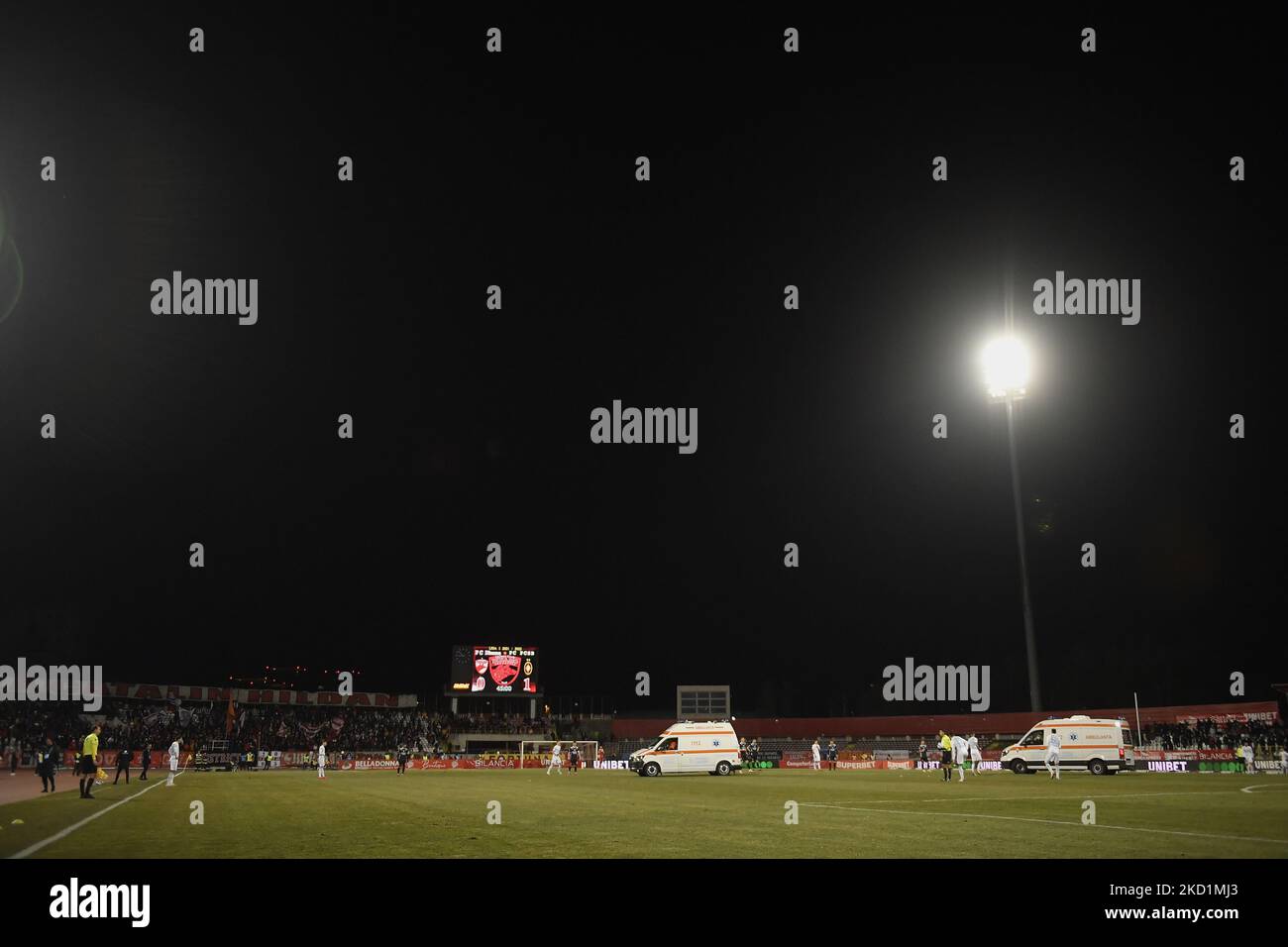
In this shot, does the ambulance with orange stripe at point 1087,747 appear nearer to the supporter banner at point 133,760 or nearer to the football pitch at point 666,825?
the football pitch at point 666,825

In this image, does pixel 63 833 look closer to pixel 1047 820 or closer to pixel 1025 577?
pixel 1047 820

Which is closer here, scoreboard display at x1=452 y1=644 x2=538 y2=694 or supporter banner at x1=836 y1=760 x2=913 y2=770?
supporter banner at x1=836 y1=760 x2=913 y2=770

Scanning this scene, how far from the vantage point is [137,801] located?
23562 millimetres

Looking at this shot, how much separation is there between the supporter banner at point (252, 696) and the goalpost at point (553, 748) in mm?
15116

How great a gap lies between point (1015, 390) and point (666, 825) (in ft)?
140

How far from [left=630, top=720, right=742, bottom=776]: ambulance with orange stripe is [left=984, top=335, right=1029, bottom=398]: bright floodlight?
24.3m

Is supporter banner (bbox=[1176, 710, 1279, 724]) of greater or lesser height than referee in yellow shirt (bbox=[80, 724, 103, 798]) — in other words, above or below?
below

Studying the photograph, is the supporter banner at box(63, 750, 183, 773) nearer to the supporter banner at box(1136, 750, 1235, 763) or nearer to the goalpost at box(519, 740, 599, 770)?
the goalpost at box(519, 740, 599, 770)

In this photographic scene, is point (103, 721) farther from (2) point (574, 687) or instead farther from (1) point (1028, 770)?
(1) point (1028, 770)

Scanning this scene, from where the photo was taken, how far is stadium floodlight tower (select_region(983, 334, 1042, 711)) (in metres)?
48.8

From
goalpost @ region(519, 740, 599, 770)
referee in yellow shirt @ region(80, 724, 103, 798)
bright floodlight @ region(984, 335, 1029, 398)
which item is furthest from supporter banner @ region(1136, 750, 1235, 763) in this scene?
referee in yellow shirt @ region(80, 724, 103, 798)

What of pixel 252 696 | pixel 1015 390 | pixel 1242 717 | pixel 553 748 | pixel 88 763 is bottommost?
pixel 553 748

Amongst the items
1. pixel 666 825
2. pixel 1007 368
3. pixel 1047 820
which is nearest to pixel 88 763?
pixel 666 825

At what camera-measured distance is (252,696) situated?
262ft
